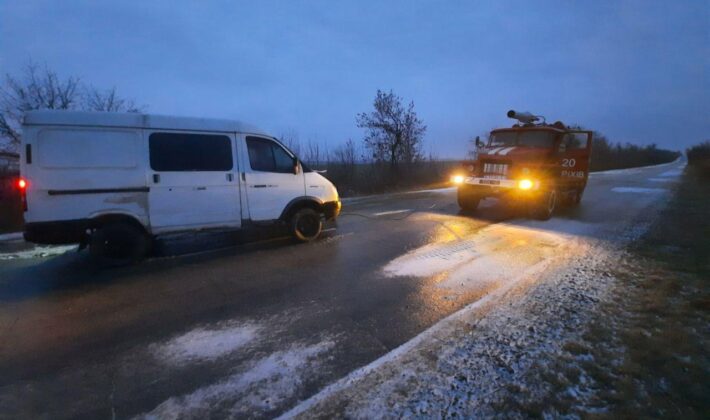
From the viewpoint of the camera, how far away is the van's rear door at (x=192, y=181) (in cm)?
543

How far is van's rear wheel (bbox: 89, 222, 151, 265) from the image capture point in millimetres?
5215

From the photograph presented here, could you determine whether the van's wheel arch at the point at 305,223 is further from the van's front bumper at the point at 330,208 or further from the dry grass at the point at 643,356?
the dry grass at the point at 643,356

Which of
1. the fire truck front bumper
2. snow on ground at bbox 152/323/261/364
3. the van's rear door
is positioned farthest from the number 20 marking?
snow on ground at bbox 152/323/261/364

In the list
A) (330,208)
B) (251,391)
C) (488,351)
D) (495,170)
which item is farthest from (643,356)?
(495,170)

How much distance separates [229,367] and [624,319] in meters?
3.99

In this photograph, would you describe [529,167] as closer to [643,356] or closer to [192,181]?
[643,356]

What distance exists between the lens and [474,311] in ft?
12.4

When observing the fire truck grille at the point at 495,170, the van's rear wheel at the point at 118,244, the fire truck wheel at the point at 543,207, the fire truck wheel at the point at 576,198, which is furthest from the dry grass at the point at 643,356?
the fire truck wheel at the point at 576,198

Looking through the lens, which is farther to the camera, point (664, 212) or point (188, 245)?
point (664, 212)

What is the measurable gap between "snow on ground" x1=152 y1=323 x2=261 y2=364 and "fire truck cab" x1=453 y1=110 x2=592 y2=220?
7899 millimetres

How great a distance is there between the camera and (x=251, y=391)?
2588 mm

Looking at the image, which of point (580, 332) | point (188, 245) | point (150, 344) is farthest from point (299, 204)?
point (580, 332)

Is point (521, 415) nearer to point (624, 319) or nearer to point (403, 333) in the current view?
point (403, 333)

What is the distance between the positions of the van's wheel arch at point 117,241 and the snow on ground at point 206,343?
2.78m
